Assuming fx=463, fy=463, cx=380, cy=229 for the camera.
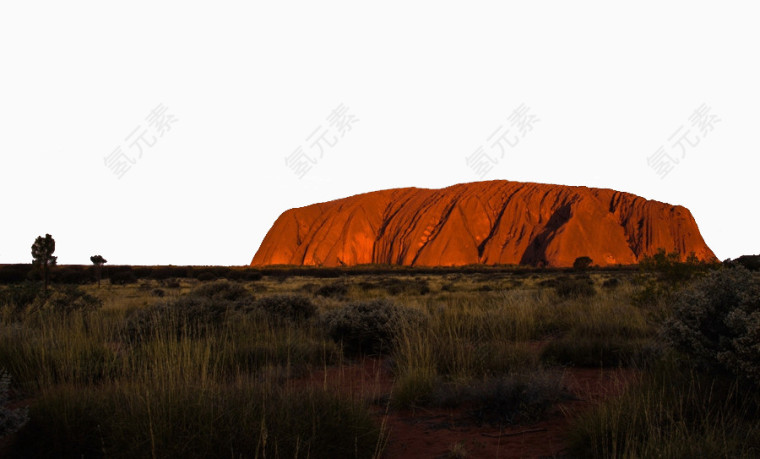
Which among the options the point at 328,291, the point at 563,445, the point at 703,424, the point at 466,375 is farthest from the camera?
the point at 328,291

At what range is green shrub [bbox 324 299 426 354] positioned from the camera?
716cm

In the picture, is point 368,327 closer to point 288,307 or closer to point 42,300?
point 288,307

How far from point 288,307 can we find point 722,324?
24.2 ft

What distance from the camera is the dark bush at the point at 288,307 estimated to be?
923 cm

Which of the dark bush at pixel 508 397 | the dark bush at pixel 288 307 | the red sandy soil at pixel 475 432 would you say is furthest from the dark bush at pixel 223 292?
the dark bush at pixel 508 397

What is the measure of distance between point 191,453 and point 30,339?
461 cm

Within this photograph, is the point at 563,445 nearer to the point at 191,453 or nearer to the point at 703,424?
Result: the point at 703,424

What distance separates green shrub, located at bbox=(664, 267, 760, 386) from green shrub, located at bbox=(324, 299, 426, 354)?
147 inches

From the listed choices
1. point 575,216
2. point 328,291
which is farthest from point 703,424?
point 575,216

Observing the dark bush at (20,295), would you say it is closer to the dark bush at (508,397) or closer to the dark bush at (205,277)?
the dark bush at (508,397)

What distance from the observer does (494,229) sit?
73562mm

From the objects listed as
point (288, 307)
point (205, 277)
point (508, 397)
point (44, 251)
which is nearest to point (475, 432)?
point (508, 397)

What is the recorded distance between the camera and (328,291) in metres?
18.8

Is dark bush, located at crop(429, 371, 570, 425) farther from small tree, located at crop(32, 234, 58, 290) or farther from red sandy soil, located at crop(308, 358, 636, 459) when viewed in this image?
small tree, located at crop(32, 234, 58, 290)
